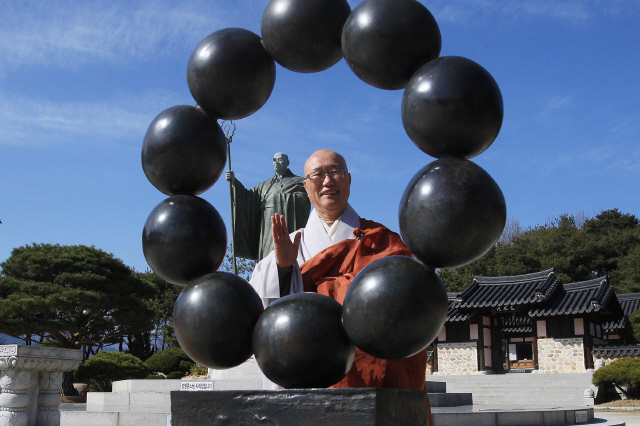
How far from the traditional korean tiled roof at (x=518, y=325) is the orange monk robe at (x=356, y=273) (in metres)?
30.9

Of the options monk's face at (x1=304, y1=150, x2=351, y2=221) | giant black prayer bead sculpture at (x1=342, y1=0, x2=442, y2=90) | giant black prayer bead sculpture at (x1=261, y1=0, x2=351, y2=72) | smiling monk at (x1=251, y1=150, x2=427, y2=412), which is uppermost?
giant black prayer bead sculpture at (x1=261, y1=0, x2=351, y2=72)

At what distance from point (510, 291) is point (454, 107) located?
85.5 feet

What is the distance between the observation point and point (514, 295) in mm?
24750

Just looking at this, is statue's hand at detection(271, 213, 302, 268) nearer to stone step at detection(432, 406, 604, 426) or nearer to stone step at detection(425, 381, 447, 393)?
stone step at detection(432, 406, 604, 426)

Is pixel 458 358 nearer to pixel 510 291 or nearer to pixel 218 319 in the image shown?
pixel 510 291

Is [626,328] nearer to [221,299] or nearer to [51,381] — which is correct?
[51,381]

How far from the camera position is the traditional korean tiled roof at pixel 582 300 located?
73.2 feet

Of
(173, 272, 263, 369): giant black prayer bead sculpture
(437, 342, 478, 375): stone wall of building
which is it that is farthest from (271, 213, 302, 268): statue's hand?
(437, 342, 478, 375): stone wall of building

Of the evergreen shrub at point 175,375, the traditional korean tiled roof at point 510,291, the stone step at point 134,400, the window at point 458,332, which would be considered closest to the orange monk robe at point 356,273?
the stone step at point 134,400

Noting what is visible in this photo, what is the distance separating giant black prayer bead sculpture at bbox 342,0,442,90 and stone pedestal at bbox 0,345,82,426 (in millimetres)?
7312

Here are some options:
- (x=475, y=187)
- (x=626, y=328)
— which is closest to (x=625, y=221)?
(x=626, y=328)

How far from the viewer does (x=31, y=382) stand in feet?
24.6

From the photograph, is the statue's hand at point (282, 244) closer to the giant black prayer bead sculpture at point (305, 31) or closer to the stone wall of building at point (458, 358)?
the giant black prayer bead sculpture at point (305, 31)

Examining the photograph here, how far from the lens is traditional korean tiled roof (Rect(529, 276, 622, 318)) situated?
73.2 feet
